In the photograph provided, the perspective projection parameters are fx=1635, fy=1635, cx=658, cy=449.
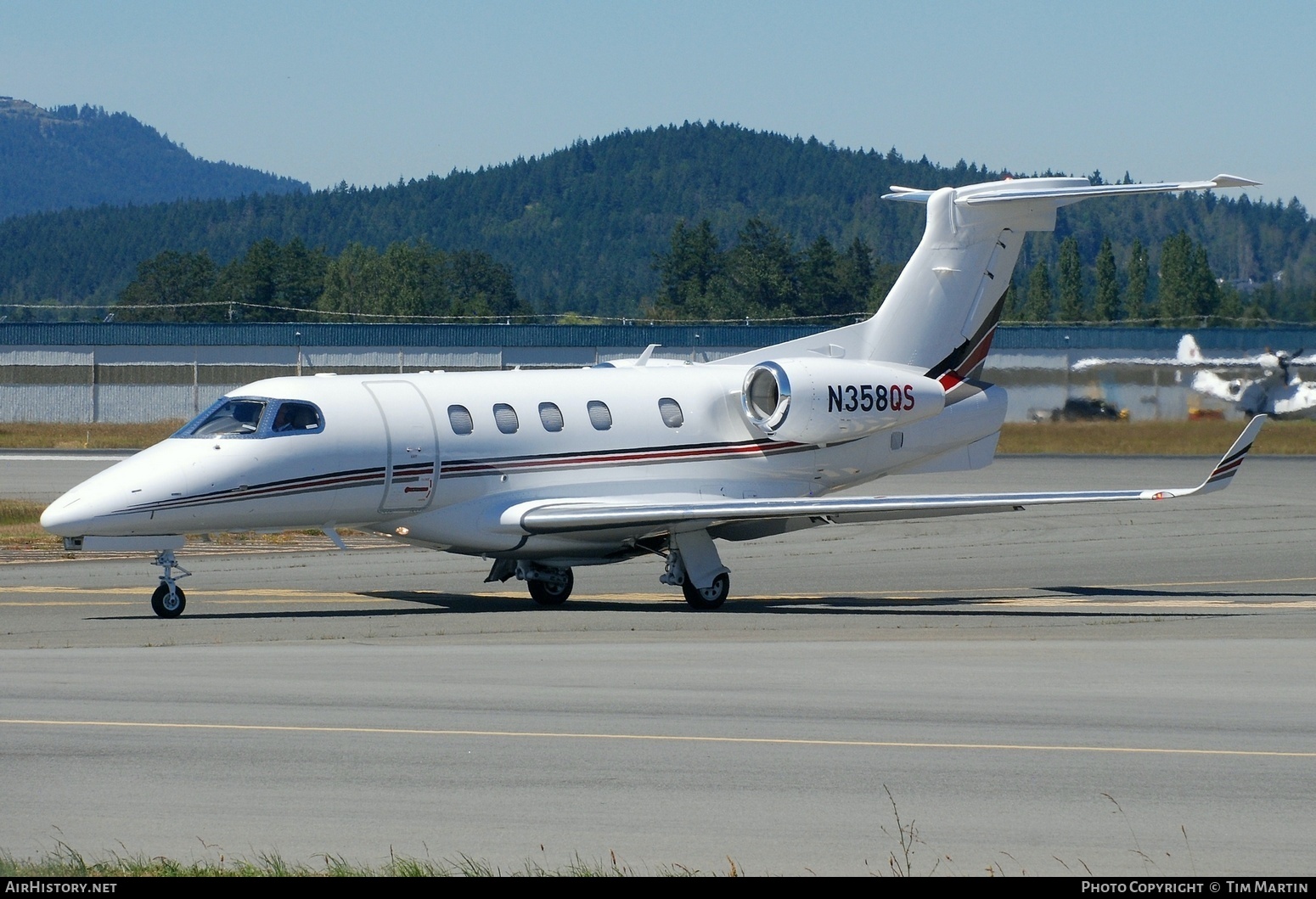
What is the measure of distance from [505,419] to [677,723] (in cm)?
1024

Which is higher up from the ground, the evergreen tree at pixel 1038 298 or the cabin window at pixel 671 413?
the evergreen tree at pixel 1038 298

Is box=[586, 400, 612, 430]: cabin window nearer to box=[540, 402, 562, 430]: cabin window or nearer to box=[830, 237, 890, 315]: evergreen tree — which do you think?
box=[540, 402, 562, 430]: cabin window

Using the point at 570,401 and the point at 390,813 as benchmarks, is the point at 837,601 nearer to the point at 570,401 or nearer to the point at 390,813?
the point at 570,401

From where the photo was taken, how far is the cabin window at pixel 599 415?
22.4m

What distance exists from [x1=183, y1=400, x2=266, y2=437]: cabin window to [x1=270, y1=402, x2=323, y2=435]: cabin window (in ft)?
0.71

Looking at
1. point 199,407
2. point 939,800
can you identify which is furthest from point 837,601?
point 199,407

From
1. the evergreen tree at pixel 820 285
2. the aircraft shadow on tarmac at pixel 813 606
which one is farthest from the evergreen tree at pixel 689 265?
the aircraft shadow on tarmac at pixel 813 606

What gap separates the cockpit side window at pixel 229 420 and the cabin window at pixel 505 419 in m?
3.10

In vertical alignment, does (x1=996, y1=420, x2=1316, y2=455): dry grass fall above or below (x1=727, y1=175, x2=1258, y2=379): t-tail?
below

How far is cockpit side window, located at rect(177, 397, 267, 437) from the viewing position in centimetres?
2002

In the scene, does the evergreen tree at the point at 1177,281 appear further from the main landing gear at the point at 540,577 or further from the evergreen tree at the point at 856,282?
the main landing gear at the point at 540,577

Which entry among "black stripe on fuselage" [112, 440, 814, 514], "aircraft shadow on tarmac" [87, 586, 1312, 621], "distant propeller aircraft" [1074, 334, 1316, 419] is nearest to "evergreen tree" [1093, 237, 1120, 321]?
"distant propeller aircraft" [1074, 334, 1316, 419]

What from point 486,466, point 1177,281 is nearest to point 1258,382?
point 486,466

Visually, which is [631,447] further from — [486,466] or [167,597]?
[167,597]
